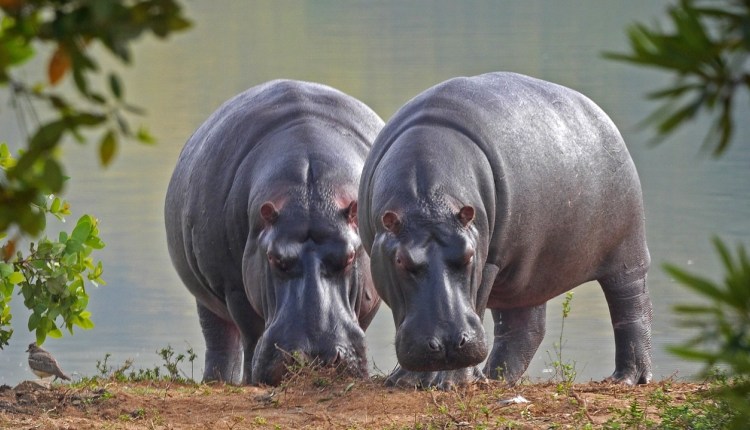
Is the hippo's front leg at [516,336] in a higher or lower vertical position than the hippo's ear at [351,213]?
lower

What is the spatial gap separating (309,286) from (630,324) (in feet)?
5.62

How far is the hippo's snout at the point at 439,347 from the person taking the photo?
15.8ft

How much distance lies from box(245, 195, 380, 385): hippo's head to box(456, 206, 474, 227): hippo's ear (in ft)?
2.57

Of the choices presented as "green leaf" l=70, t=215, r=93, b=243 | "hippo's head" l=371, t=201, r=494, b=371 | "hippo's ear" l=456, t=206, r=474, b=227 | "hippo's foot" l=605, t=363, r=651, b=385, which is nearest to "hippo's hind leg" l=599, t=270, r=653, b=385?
"hippo's foot" l=605, t=363, r=651, b=385

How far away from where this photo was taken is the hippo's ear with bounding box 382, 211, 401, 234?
500cm

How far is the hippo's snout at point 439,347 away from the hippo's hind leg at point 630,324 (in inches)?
65.5

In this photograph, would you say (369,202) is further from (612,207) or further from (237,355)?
(237,355)

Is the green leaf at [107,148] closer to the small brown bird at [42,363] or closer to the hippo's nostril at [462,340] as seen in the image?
the hippo's nostril at [462,340]

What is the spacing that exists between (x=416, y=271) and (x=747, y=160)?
12.5 m

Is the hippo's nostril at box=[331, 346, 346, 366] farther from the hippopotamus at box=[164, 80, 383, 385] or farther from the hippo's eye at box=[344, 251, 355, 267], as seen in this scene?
the hippo's eye at box=[344, 251, 355, 267]

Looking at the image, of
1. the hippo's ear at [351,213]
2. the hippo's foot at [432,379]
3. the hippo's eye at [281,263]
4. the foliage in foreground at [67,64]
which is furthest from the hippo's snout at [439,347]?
the foliage in foreground at [67,64]

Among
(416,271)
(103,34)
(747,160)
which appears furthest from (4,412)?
(747,160)

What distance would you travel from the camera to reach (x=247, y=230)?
20.8ft

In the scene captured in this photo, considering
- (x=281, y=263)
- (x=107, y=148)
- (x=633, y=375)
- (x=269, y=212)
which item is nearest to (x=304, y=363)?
(x=281, y=263)
